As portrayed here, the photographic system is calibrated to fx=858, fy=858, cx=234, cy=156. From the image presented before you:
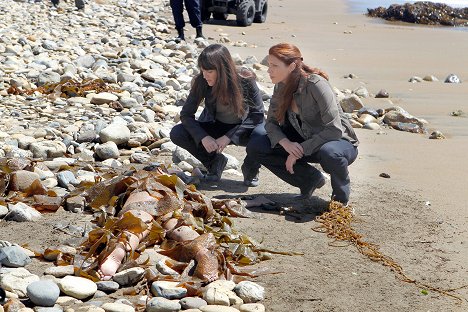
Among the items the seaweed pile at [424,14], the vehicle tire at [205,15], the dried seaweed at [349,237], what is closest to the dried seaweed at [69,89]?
the dried seaweed at [349,237]

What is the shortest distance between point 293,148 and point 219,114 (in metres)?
0.83

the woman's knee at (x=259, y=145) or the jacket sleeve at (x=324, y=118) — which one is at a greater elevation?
the jacket sleeve at (x=324, y=118)

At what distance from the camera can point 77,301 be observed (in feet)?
A: 13.0

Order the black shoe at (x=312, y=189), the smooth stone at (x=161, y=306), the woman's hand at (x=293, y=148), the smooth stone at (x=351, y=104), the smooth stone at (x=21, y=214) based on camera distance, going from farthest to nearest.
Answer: the smooth stone at (x=351, y=104)
the black shoe at (x=312, y=189)
the woman's hand at (x=293, y=148)
the smooth stone at (x=21, y=214)
the smooth stone at (x=161, y=306)

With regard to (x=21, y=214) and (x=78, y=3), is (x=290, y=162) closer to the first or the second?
(x=21, y=214)

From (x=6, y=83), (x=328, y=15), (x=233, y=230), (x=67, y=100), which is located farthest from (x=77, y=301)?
(x=328, y=15)

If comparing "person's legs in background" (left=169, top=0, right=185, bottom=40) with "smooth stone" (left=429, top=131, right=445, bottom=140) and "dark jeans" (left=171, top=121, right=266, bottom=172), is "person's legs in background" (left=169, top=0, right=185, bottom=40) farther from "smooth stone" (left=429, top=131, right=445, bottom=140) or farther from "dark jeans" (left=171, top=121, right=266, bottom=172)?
"dark jeans" (left=171, top=121, right=266, bottom=172)

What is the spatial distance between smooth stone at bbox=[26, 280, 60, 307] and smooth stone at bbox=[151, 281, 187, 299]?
0.47 meters

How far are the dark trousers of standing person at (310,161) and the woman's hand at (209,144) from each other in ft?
0.80

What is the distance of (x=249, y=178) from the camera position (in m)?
6.04

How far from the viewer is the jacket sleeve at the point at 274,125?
5.56 meters

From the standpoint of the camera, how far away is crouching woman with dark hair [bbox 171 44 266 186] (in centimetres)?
579

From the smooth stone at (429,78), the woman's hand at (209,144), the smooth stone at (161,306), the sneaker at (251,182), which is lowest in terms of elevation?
the smooth stone at (429,78)

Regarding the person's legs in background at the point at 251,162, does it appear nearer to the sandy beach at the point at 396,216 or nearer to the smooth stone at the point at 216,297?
the sandy beach at the point at 396,216
